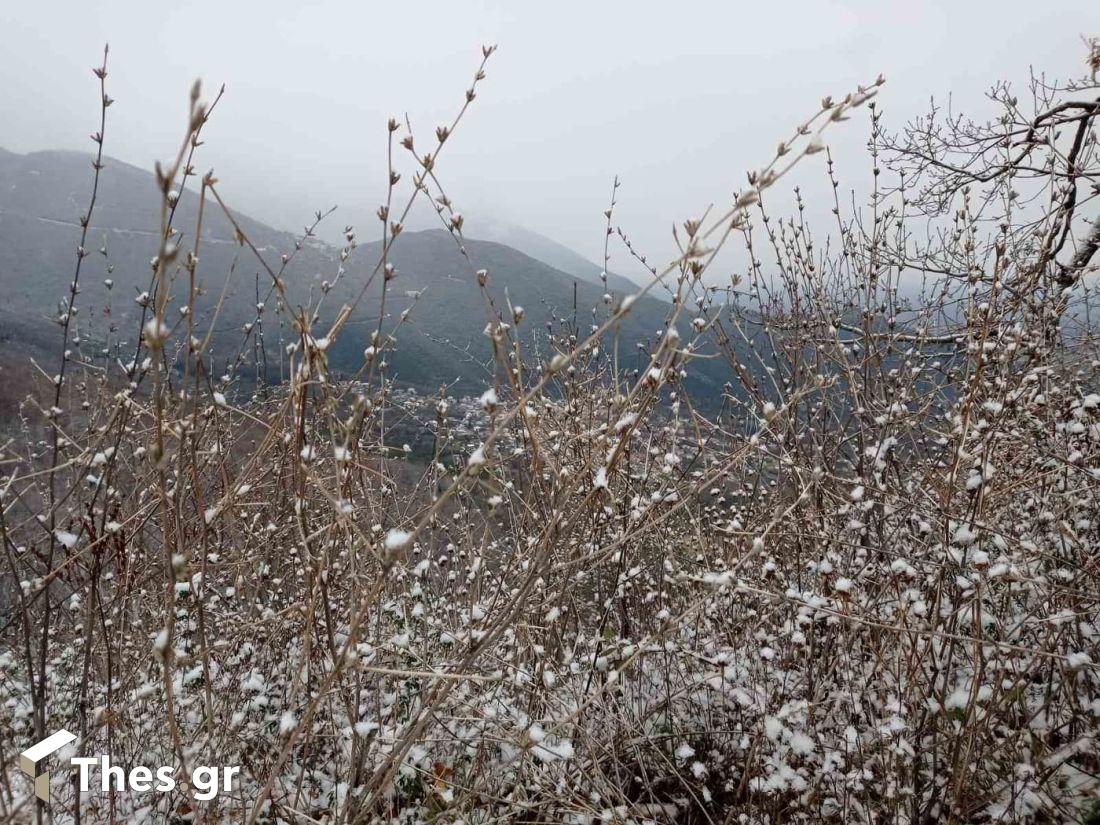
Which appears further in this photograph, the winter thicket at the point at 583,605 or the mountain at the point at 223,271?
the mountain at the point at 223,271

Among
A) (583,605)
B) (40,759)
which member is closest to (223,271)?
(583,605)

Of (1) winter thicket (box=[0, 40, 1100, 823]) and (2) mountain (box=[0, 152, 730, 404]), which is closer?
(1) winter thicket (box=[0, 40, 1100, 823])

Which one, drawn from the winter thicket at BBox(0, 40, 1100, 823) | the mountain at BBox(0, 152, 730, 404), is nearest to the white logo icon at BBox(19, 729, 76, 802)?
the winter thicket at BBox(0, 40, 1100, 823)

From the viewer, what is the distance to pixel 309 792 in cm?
234

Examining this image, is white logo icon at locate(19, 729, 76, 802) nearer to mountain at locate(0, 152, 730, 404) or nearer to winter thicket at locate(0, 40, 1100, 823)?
winter thicket at locate(0, 40, 1100, 823)

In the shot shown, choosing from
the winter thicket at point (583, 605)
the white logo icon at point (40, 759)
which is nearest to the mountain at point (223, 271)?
the winter thicket at point (583, 605)

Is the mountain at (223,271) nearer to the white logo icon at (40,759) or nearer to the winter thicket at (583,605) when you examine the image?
the winter thicket at (583,605)

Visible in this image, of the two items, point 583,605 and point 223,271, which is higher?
point 583,605

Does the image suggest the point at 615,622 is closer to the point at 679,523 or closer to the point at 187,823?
the point at 679,523

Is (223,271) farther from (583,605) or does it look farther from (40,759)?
(40,759)

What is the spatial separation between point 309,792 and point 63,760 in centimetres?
87

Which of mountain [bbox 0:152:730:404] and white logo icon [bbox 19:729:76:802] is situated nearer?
white logo icon [bbox 19:729:76:802]

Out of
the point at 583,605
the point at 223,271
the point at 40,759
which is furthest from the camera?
the point at 223,271

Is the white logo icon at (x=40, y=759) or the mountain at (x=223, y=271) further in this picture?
the mountain at (x=223, y=271)
